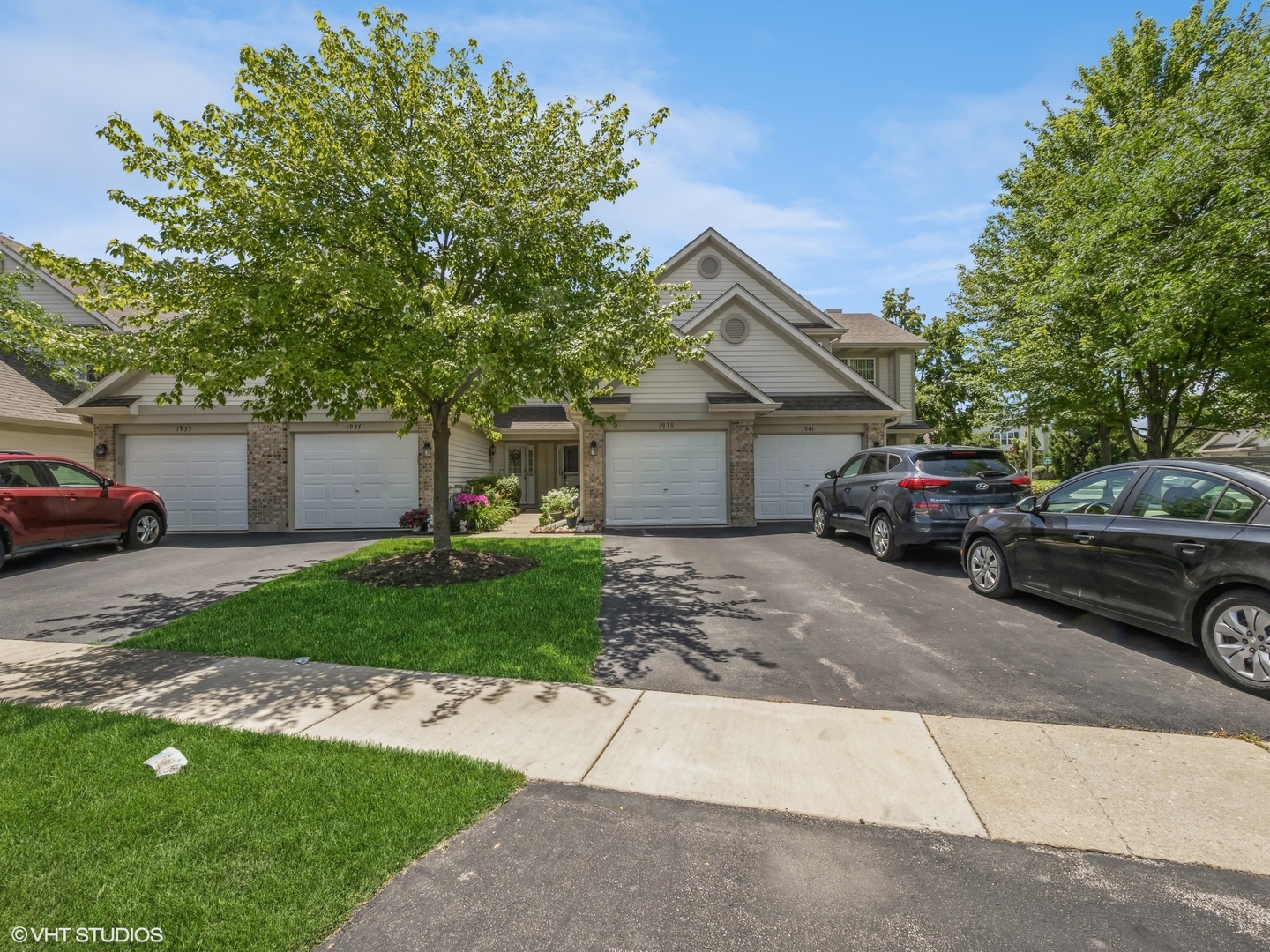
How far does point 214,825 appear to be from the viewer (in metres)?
2.88

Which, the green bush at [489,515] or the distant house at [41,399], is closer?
the green bush at [489,515]

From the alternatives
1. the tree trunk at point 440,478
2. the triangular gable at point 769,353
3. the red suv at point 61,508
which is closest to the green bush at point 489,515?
the tree trunk at point 440,478

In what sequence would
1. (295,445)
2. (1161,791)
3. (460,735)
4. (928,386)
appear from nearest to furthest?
(1161,791) → (460,735) → (295,445) → (928,386)

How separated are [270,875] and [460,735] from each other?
1.45m

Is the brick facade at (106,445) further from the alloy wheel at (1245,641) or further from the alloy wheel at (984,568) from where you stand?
the alloy wheel at (1245,641)

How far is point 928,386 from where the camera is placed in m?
27.4

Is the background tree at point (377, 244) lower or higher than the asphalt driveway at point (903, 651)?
higher

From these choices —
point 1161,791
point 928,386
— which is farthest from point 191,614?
point 928,386

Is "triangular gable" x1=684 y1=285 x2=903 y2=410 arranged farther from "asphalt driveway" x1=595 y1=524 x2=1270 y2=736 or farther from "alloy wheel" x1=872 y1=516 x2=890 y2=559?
"asphalt driveway" x1=595 y1=524 x2=1270 y2=736

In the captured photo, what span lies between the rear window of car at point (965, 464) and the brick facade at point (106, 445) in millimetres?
17697

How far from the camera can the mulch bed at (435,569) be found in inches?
334

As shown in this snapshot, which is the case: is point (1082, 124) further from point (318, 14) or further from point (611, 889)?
point (611, 889)

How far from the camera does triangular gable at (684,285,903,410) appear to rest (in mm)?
15875

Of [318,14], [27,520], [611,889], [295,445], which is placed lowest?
[611,889]
